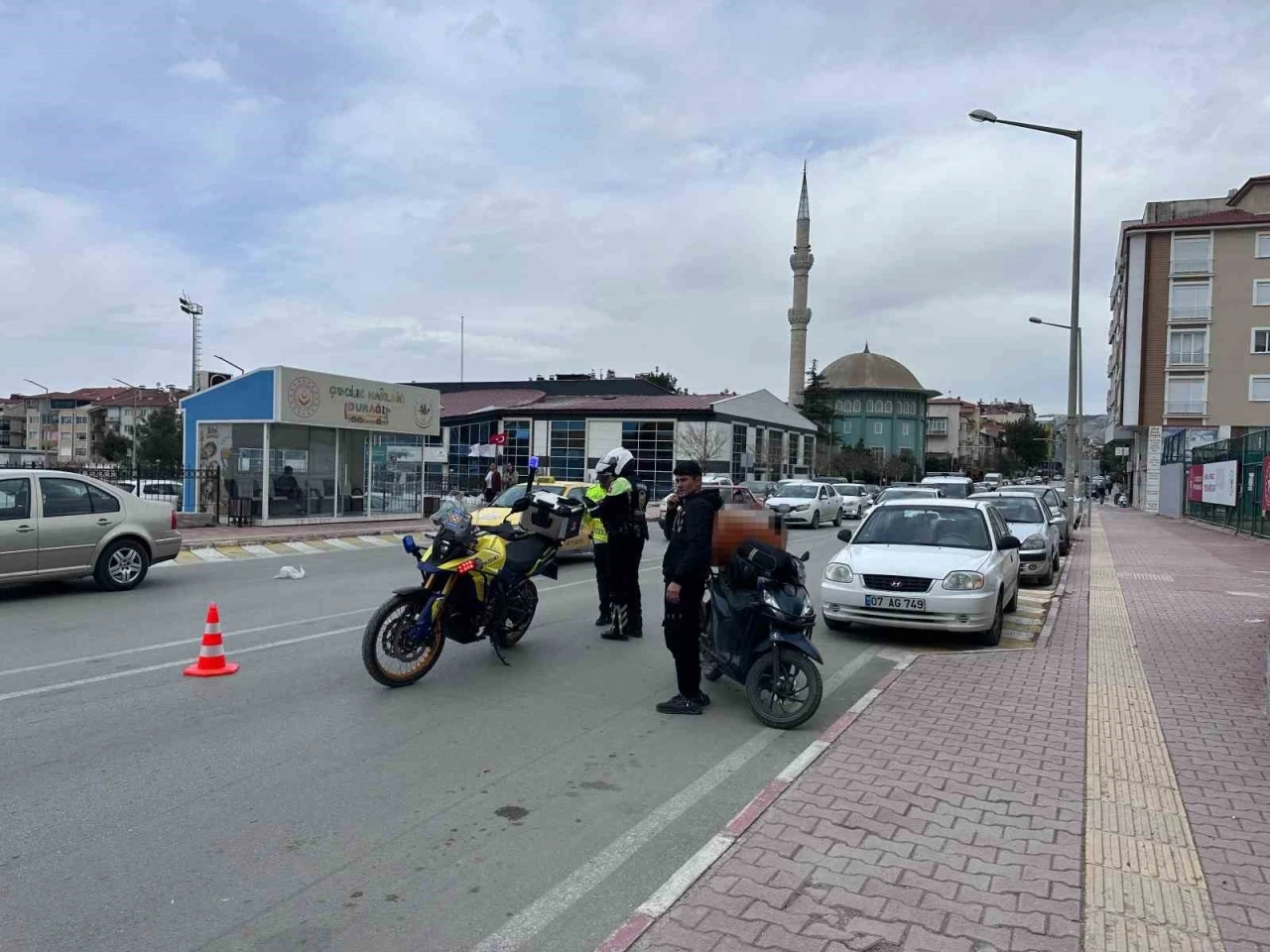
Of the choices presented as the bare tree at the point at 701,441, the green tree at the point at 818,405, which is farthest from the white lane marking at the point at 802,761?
the green tree at the point at 818,405

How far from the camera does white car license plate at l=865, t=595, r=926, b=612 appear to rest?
352 inches

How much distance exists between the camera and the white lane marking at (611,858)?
3.41 metres

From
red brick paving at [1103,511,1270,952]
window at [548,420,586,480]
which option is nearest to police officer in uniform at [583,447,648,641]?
red brick paving at [1103,511,1270,952]

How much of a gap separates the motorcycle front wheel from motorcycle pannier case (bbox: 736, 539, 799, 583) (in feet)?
8.06

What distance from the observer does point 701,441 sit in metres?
51.1

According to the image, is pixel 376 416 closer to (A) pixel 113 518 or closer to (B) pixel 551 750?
(A) pixel 113 518

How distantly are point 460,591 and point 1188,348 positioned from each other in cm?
5993

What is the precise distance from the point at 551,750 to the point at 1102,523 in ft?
120

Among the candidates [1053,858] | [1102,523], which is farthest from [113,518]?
[1102,523]

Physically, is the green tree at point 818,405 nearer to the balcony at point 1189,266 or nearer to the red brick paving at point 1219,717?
the balcony at point 1189,266

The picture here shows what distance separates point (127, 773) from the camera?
495cm

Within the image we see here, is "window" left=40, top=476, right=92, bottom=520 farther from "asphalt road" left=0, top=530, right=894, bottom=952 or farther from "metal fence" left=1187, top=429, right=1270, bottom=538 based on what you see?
"metal fence" left=1187, top=429, right=1270, bottom=538

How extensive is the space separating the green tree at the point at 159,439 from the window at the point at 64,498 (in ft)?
156

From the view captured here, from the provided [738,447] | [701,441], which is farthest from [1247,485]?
[738,447]
